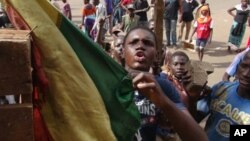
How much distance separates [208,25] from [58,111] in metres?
9.10

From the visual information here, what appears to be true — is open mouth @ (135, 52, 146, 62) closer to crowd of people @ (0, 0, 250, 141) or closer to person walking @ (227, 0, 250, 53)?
crowd of people @ (0, 0, 250, 141)

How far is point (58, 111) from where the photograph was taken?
5.69ft

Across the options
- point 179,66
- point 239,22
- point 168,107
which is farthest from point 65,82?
point 239,22

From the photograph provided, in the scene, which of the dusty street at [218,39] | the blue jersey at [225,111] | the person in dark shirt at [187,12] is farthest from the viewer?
the person in dark shirt at [187,12]

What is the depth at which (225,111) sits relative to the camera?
298 cm

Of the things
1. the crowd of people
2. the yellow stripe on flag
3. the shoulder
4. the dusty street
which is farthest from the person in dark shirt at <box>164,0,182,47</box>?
the yellow stripe on flag

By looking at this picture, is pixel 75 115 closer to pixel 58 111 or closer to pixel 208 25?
pixel 58 111

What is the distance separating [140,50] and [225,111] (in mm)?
844

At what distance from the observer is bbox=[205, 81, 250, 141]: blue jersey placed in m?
2.90

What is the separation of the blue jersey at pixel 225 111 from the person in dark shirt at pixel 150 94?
2.21 feet

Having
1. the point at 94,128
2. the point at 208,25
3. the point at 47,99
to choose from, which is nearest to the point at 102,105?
the point at 94,128

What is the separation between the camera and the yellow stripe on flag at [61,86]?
1.72 metres

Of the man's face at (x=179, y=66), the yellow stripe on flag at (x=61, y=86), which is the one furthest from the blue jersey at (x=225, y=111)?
the yellow stripe on flag at (x=61, y=86)

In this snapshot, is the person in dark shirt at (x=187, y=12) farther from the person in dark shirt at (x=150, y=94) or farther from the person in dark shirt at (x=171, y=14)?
the person in dark shirt at (x=150, y=94)
